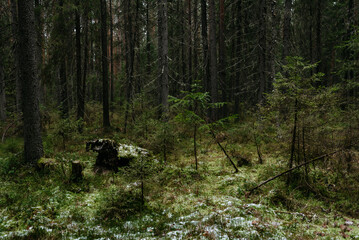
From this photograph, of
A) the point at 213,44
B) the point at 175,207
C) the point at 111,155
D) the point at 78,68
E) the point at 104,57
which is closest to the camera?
the point at 175,207

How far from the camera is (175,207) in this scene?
5.03 metres

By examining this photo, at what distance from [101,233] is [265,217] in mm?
3257

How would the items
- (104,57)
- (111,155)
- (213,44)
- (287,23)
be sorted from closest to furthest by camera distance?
(111,155)
(287,23)
(213,44)
(104,57)

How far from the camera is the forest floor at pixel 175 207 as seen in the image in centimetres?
402

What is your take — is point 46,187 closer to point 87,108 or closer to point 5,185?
point 5,185

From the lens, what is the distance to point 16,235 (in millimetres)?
3945

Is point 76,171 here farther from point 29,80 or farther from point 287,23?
point 287,23

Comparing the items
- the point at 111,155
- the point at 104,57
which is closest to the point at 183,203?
the point at 111,155

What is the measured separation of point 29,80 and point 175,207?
19.9 feet

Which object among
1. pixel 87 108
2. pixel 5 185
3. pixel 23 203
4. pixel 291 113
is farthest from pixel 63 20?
pixel 291 113

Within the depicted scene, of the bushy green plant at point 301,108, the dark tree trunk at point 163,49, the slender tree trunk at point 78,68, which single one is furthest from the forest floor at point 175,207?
the slender tree trunk at point 78,68

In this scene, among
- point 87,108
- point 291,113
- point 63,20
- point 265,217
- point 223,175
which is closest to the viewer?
point 265,217

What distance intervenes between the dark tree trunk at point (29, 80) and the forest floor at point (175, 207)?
708 millimetres

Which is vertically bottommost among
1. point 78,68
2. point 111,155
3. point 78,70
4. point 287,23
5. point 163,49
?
point 111,155
